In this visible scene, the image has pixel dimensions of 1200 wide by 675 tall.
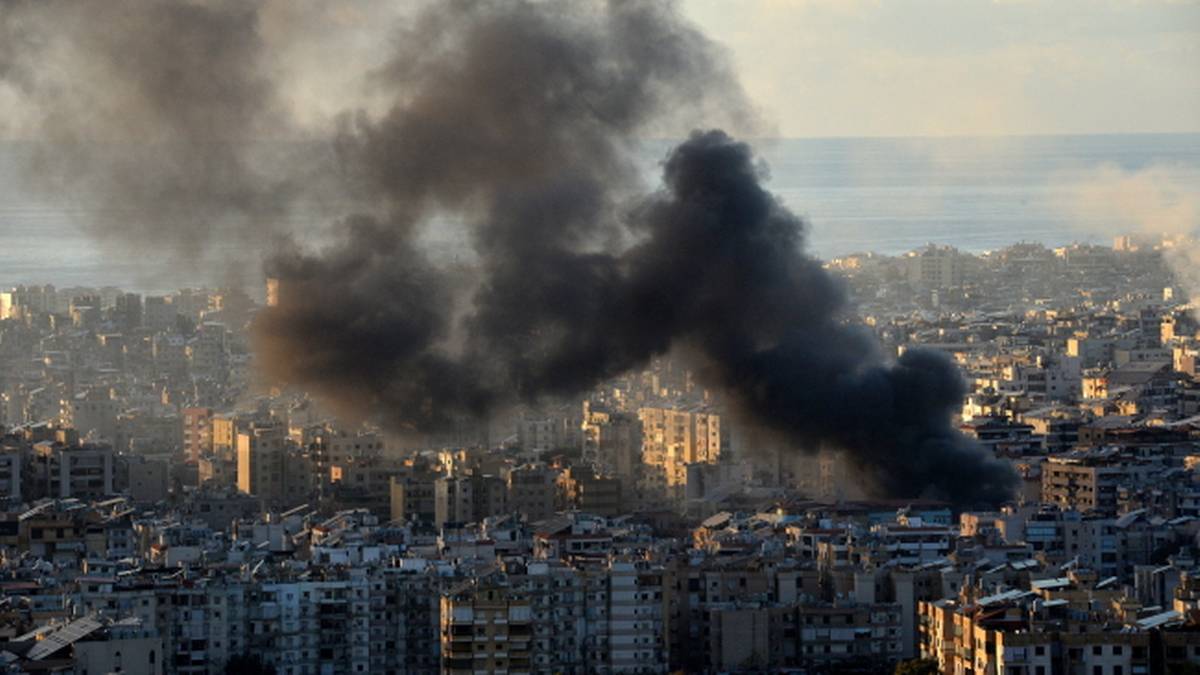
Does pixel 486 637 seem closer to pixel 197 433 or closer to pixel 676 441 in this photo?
pixel 676 441

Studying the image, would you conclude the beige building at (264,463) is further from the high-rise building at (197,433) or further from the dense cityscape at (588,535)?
the high-rise building at (197,433)

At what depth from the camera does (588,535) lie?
37.7 metres

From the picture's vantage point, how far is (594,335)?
4669 centimetres

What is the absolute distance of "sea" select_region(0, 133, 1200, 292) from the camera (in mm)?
111375

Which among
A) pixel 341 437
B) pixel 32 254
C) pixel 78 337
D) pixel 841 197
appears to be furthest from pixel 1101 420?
pixel 841 197

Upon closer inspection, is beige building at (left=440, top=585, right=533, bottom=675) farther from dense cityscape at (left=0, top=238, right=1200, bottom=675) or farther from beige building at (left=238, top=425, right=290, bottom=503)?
beige building at (left=238, top=425, right=290, bottom=503)

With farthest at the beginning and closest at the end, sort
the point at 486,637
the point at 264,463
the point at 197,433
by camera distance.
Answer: the point at 197,433 → the point at 264,463 → the point at 486,637

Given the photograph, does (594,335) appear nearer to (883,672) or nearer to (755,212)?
(755,212)

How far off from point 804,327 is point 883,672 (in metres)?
15.5

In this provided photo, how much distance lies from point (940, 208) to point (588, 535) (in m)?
118

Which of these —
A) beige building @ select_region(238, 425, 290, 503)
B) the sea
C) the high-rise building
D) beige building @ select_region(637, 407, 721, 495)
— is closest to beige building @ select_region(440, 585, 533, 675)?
beige building @ select_region(238, 425, 290, 503)

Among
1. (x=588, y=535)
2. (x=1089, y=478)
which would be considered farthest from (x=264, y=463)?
(x=588, y=535)

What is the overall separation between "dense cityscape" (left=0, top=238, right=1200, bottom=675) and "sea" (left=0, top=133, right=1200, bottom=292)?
24.7m

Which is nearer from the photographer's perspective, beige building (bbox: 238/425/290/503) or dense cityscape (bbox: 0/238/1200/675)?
dense cityscape (bbox: 0/238/1200/675)
